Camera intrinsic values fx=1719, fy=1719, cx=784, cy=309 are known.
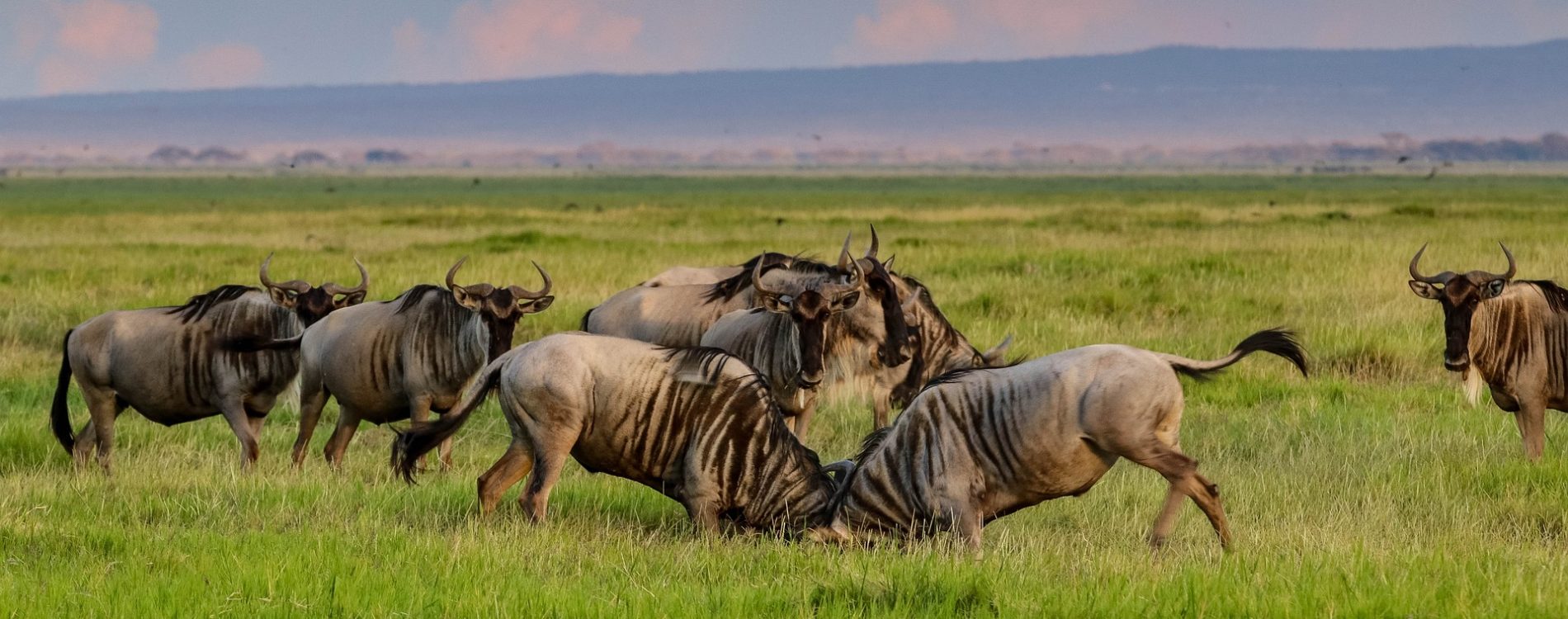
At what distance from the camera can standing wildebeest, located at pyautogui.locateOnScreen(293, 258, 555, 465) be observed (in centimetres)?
952

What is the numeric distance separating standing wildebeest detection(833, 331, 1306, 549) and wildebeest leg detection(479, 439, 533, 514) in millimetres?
1421

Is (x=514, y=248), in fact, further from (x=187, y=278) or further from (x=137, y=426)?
(x=137, y=426)

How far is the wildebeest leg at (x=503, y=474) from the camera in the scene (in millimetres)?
7484

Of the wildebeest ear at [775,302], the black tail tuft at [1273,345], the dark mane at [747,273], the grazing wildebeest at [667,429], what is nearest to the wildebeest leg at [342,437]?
the dark mane at [747,273]

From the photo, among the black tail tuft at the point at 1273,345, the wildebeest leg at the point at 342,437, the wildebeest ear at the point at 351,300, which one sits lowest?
the wildebeest leg at the point at 342,437

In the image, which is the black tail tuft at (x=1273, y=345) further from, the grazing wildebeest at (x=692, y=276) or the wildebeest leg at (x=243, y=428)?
the wildebeest leg at (x=243, y=428)

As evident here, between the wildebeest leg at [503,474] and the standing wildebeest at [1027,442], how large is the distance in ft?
4.66

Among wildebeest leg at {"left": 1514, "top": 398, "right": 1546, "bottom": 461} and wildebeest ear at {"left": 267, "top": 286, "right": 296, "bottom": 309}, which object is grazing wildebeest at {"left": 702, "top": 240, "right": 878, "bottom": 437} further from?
wildebeest leg at {"left": 1514, "top": 398, "right": 1546, "bottom": 461}

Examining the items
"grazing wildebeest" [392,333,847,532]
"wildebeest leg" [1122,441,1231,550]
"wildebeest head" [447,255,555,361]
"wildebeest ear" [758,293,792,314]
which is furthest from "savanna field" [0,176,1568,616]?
"wildebeest ear" [758,293,792,314]

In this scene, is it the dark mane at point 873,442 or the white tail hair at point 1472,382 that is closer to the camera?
the dark mane at point 873,442

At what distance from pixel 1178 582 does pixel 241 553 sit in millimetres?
3424

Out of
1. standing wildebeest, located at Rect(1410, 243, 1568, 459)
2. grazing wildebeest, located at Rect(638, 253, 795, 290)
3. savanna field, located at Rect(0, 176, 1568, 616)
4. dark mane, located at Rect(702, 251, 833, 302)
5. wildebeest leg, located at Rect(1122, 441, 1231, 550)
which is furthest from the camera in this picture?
grazing wildebeest, located at Rect(638, 253, 795, 290)

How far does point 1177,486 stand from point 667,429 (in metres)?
2.14

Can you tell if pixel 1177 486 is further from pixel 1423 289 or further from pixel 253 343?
pixel 253 343
